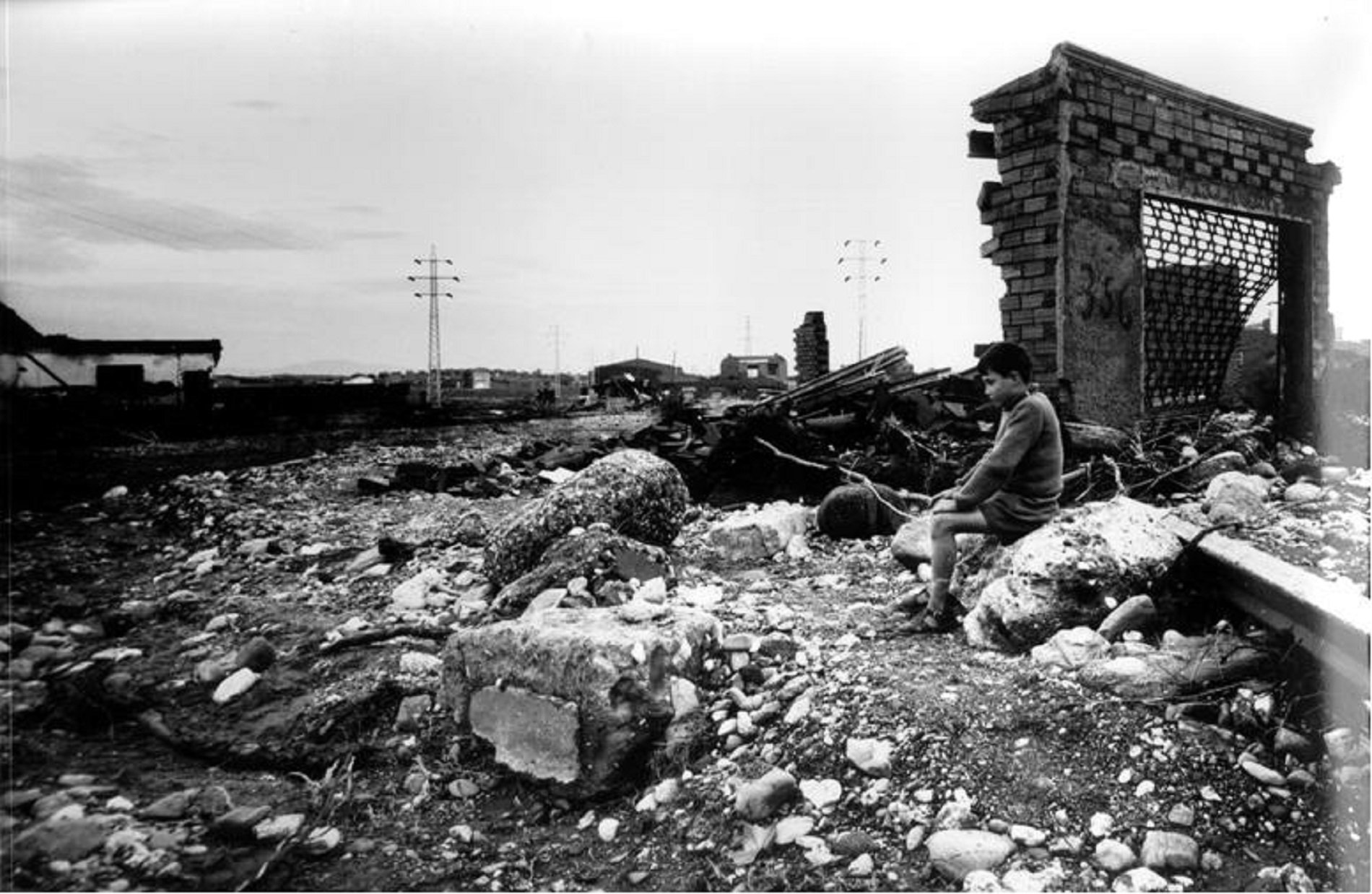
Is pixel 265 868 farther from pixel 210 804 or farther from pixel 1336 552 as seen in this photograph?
pixel 1336 552

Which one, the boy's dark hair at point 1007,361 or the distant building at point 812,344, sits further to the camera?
the distant building at point 812,344

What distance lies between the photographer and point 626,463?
15.8 ft

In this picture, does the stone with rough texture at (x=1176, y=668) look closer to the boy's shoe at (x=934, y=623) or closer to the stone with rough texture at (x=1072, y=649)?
the stone with rough texture at (x=1072, y=649)

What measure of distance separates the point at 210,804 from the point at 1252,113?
8.78 metres

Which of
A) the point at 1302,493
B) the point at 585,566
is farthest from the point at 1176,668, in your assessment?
the point at 1302,493

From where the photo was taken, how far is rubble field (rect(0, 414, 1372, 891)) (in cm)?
198

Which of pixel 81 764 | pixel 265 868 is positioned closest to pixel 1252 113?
pixel 265 868

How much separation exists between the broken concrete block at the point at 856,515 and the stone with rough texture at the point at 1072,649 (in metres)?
2.24

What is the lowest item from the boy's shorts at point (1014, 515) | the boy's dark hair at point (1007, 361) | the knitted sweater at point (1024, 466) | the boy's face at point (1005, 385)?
the boy's shorts at point (1014, 515)

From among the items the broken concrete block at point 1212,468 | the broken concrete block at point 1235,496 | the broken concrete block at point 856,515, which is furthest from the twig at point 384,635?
the broken concrete block at point 1212,468

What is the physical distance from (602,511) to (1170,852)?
10.5ft

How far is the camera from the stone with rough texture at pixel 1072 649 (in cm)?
261

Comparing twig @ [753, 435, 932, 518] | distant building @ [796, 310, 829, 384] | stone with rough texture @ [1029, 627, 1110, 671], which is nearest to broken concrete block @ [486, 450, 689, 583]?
twig @ [753, 435, 932, 518]

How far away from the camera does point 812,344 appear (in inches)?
634
